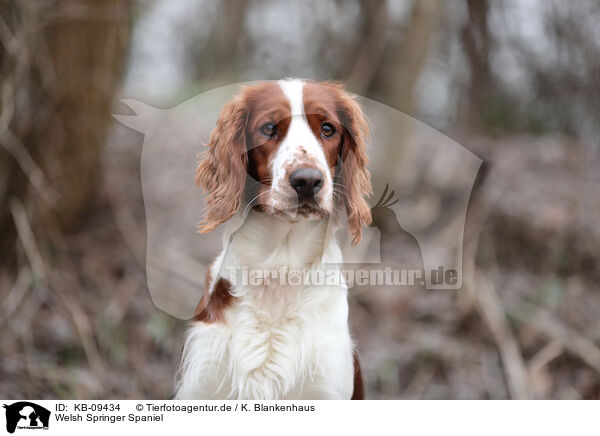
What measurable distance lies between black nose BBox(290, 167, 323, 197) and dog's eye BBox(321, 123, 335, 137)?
11cm

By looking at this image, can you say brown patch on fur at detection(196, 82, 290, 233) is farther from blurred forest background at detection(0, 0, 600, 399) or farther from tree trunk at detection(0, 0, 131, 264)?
tree trunk at detection(0, 0, 131, 264)

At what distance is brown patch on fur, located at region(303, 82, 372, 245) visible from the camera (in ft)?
3.50

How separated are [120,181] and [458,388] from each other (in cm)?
184

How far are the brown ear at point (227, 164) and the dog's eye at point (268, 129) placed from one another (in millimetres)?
44

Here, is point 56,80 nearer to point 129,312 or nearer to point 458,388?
point 129,312

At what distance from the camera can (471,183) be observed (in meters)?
1.67

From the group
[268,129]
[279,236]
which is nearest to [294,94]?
[268,129]

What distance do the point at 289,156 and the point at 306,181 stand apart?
0.06 metres

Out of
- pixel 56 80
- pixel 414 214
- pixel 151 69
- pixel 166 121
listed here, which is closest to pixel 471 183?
pixel 414 214

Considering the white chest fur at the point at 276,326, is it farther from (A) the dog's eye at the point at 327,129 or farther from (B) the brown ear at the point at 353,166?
(A) the dog's eye at the point at 327,129

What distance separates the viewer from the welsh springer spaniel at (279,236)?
104 centimetres
